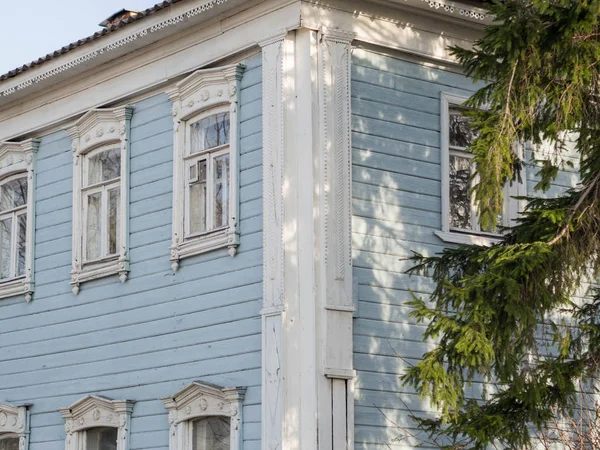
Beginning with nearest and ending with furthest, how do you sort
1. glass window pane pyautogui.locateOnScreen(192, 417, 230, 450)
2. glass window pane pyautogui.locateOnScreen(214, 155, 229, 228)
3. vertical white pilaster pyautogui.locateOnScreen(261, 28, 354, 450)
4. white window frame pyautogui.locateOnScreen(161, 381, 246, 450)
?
vertical white pilaster pyautogui.locateOnScreen(261, 28, 354, 450) → white window frame pyautogui.locateOnScreen(161, 381, 246, 450) → glass window pane pyautogui.locateOnScreen(192, 417, 230, 450) → glass window pane pyautogui.locateOnScreen(214, 155, 229, 228)

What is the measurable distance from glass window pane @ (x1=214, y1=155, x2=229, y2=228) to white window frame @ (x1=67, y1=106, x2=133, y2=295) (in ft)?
5.91

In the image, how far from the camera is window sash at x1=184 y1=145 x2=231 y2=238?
56.5 feet

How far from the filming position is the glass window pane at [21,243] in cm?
2076

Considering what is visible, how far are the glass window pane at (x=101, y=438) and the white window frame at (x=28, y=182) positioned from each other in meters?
2.54

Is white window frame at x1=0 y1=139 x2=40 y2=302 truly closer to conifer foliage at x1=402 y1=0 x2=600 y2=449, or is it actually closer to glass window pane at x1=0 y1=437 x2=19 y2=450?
glass window pane at x1=0 y1=437 x2=19 y2=450

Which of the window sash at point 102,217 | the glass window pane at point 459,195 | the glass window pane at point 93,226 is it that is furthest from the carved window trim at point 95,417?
the glass window pane at point 459,195

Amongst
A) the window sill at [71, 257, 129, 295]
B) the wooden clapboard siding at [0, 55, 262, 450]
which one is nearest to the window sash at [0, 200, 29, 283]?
the wooden clapboard siding at [0, 55, 262, 450]

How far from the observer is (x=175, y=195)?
58.2 feet

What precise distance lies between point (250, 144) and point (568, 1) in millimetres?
4926

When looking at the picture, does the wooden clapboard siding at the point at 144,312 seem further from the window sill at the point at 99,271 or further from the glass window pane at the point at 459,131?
the glass window pane at the point at 459,131

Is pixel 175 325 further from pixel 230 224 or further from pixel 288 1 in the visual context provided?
pixel 288 1

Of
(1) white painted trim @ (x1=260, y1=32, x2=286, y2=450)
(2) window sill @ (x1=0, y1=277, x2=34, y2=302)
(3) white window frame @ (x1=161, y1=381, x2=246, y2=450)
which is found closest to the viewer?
(1) white painted trim @ (x1=260, y1=32, x2=286, y2=450)

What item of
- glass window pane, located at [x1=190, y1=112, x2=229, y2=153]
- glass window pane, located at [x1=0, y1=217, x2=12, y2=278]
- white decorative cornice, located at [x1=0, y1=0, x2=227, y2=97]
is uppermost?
white decorative cornice, located at [x1=0, y1=0, x2=227, y2=97]

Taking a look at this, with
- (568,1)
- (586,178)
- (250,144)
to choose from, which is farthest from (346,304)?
(568,1)
